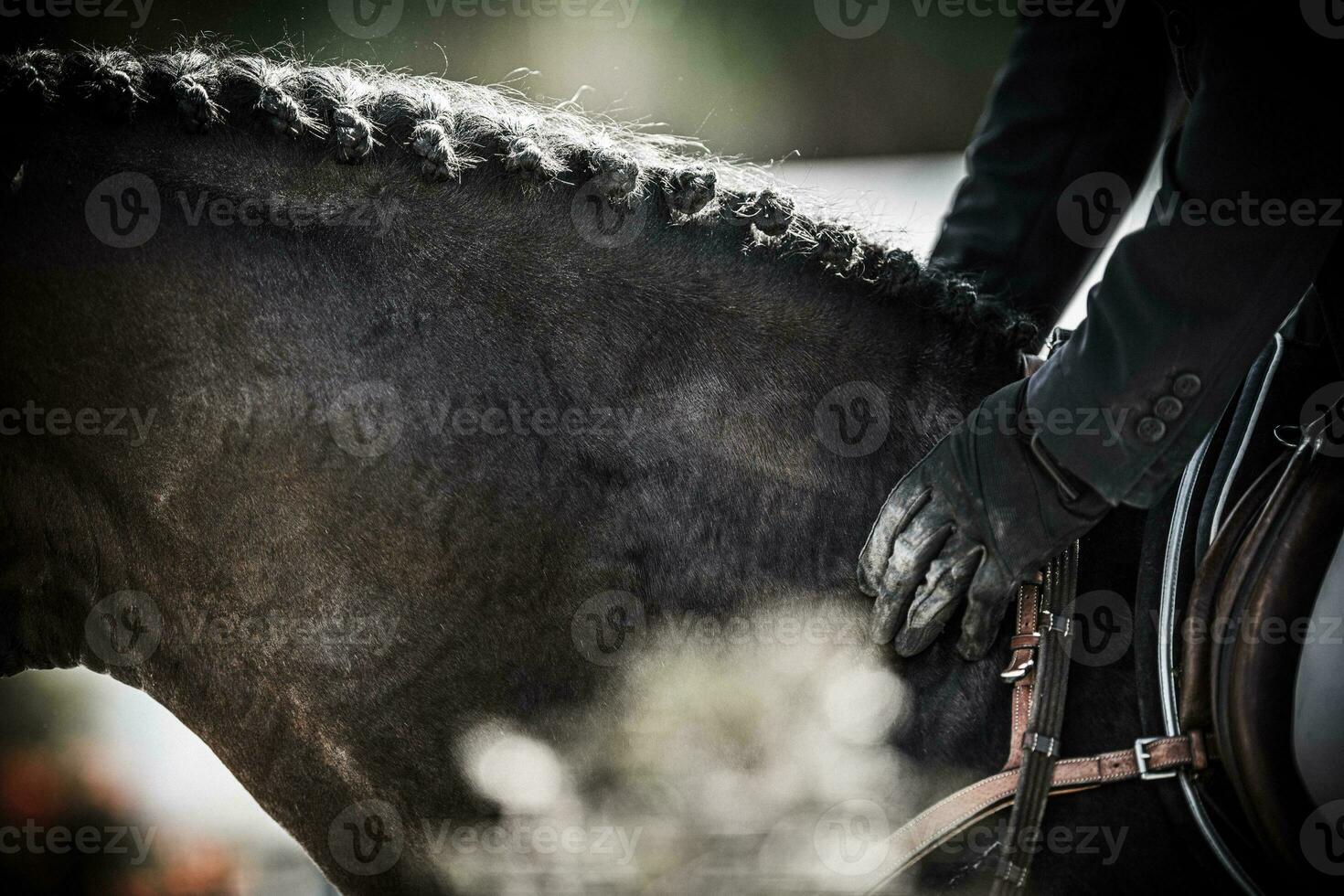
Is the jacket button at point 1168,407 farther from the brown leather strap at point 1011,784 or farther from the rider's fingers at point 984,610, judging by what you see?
the brown leather strap at point 1011,784

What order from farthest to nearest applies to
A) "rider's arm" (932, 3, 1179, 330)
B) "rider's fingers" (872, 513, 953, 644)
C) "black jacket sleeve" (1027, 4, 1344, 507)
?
"rider's arm" (932, 3, 1179, 330), "rider's fingers" (872, 513, 953, 644), "black jacket sleeve" (1027, 4, 1344, 507)

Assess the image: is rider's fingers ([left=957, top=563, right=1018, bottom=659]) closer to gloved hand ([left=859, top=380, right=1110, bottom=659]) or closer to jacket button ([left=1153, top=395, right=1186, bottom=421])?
gloved hand ([left=859, top=380, right=1110, bottom=659])

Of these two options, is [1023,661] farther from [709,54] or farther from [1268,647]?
[709,54]

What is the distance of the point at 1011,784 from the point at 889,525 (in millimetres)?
433

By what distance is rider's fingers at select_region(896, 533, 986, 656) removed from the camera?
1.35 meters

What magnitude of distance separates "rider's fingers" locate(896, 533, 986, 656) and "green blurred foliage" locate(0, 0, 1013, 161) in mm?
4225

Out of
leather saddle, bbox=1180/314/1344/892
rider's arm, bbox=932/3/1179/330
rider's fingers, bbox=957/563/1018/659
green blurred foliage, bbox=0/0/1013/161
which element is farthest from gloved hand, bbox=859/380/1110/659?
green blurred foliage, bbox=0/0/1013/161

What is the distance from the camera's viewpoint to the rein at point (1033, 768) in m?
1.37

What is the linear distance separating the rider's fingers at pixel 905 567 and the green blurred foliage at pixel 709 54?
4.20 metres

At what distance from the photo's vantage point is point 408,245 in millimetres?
1369

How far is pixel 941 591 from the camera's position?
53.9 inches

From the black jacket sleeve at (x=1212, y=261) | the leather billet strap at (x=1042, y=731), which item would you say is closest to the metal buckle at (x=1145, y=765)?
the leather billet strap at (x=1042, y=731)

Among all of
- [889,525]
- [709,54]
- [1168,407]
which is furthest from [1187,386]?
[709,54]

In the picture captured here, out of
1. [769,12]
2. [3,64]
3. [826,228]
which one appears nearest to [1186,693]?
[826,228]
